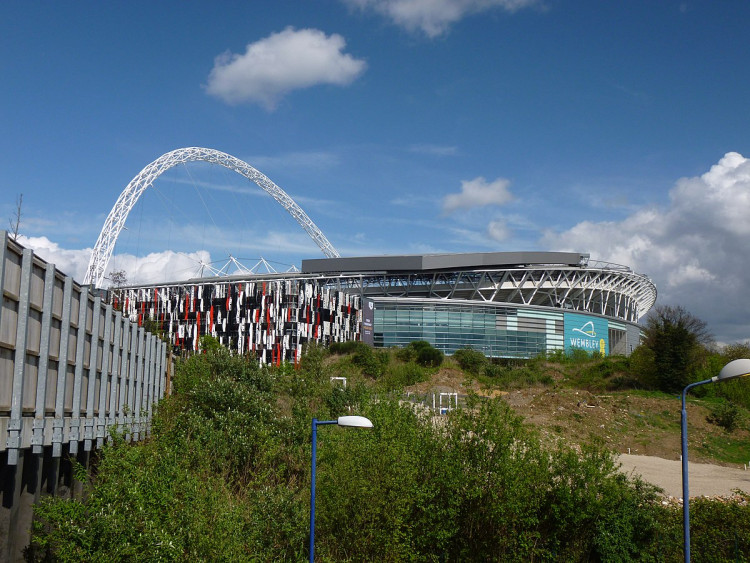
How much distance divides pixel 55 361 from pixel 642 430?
52.8 metres

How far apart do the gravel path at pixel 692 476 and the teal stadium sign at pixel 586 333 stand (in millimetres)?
59394

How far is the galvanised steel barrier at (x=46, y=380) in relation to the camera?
594 inches

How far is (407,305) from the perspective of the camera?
10712 centimetres

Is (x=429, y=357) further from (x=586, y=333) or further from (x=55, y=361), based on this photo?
(x=55, y=361)

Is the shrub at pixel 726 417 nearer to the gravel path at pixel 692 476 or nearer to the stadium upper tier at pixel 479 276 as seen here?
the gravel path at pixel 692 476

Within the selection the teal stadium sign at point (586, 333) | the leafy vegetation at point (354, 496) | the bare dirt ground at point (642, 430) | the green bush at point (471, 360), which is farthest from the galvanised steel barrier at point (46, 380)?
the teal stadium sign at point (586, 333)

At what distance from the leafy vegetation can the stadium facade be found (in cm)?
5666

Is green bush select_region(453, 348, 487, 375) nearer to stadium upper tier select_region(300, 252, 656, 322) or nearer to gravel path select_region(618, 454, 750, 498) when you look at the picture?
stadium upper tier select_region(300, 252, 656, 322)

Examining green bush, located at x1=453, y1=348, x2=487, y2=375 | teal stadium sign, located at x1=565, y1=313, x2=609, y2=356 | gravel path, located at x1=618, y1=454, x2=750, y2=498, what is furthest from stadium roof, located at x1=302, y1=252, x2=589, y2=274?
gravel path, located at x1=618, y1=454, x2=750, y2=498

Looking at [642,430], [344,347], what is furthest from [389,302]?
[642,430]

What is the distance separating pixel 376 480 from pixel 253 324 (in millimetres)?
75696

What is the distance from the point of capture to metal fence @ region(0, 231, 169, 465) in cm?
1499

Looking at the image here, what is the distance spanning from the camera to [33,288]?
53.3ft

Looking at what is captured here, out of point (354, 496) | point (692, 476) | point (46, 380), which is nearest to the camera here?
point (46, 380)
